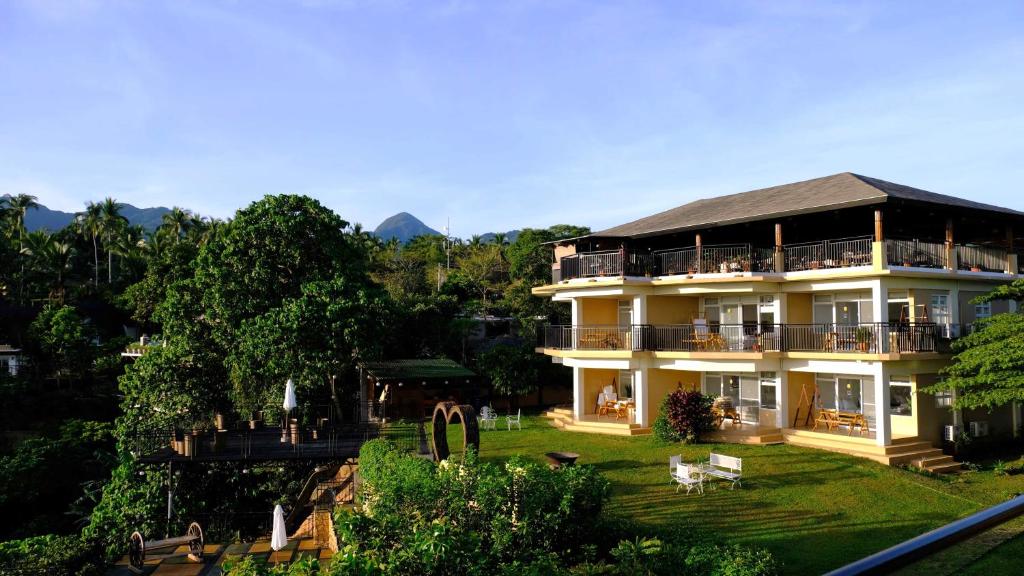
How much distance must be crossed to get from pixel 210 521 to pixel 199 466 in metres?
1.81

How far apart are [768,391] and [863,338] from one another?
4299 mm

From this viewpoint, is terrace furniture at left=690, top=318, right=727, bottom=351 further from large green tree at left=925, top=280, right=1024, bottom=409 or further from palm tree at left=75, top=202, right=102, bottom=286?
palm tree at left=75, top=202, right=102, bottom=286

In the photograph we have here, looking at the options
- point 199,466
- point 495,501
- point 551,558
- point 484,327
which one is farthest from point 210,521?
point 484,327

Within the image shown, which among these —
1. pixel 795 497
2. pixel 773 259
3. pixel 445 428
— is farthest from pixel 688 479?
pixel 773 259

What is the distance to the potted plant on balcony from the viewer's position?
1969 cm

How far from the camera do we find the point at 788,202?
23078 mm

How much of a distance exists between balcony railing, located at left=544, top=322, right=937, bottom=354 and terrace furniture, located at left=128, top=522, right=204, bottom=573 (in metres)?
13.8

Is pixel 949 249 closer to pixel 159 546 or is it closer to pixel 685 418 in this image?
pixel 685 418

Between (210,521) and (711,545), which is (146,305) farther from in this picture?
(711,545)

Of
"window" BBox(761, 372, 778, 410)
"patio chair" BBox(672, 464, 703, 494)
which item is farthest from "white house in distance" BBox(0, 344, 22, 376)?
"window" BBox(761, 372, 778, 410)

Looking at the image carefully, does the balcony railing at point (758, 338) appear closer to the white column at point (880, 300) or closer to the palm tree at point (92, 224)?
the white column at point (880, 300)

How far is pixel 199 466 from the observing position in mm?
21297

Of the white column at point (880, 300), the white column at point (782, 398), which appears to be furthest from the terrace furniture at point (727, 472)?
the white column at point (880, 300)

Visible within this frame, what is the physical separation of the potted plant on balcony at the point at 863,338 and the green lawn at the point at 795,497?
10.8 ft
